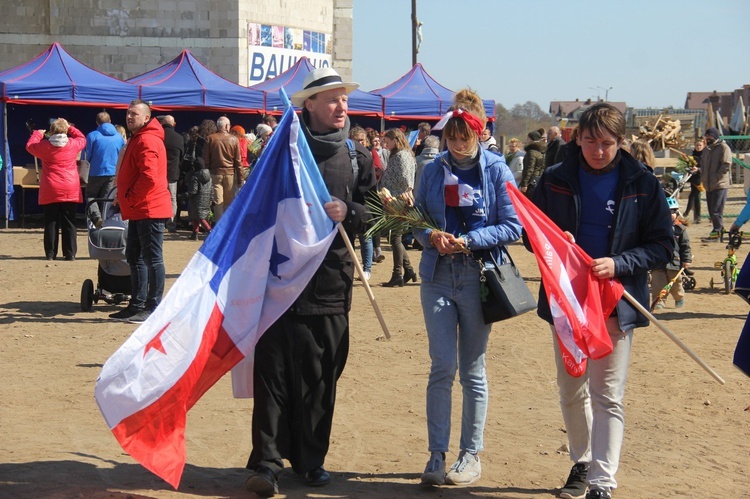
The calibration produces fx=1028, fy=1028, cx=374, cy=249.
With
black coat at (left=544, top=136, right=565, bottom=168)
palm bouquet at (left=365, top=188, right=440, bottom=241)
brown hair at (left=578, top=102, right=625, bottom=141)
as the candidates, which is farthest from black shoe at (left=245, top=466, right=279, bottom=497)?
black coat at (left=544, top=136, right=565, bottom=168)

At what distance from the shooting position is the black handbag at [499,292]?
533 centimetres

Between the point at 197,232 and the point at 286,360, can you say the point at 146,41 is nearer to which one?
the point at 197,232

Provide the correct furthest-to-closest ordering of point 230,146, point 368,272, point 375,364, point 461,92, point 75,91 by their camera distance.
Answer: point 75,91, point 230,146, point 368,272, point 375,364, point 461,92

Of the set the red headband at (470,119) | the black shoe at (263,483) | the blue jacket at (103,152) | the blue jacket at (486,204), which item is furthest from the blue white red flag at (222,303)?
the blue jacket at (103,152)

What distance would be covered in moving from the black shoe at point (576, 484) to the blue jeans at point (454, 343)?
513 mm

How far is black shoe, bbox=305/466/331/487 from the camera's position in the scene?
5.44 meters

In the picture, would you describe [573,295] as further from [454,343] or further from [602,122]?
[602,122]

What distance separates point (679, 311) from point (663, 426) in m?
4.98

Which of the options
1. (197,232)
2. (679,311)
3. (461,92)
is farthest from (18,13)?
(461,92)

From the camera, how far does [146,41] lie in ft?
108

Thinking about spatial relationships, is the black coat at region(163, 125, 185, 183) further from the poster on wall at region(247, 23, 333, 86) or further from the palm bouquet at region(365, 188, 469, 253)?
the poster on wall at region(247, 23, 333, 86)

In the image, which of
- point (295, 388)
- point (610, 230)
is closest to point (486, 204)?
point (610, 230)

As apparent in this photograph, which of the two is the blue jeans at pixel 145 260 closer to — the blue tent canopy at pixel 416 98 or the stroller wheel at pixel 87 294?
the stroller wheel at pixel 87 294

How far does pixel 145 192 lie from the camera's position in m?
9.66
